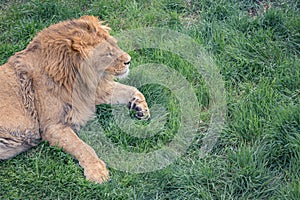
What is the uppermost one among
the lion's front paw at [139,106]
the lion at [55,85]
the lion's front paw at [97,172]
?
the lion at [55,85]

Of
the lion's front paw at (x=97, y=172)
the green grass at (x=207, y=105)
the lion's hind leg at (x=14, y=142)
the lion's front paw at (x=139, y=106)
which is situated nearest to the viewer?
the green grass at (x=207, y=105)

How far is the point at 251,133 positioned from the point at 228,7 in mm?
1821

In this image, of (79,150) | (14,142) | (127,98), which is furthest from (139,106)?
(14,142)

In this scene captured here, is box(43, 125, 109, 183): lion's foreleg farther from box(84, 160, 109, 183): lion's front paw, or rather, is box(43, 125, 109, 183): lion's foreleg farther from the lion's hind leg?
the lion's hind leg

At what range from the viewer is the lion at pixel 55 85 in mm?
4582

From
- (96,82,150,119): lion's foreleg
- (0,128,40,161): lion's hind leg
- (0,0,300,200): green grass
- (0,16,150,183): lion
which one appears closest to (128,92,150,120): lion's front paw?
(96,82,150,119): lion's foreleg

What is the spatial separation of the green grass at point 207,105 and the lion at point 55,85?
147 millimetres

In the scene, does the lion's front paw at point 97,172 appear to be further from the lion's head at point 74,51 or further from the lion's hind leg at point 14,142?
the lion's head at point 74,51

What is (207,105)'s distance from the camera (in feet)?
16.2

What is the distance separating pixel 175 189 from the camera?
4195 millimetres

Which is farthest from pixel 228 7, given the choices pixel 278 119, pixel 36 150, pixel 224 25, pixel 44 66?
pixel 36 150

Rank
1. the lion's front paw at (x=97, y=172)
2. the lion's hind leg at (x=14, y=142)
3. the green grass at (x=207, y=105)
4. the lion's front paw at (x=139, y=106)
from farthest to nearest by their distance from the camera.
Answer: the lion's front paw at (x=139, y=106), the lion's hind leg at (x=14, y=142), the lion's front paw at (x=97, y=172), the green grass at (x=207, y=105)

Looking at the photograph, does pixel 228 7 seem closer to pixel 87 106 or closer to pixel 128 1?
pixel 128 1

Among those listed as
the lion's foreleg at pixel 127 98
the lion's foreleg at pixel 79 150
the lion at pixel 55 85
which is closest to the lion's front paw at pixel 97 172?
the lion's foreleg at pixel 79 150
